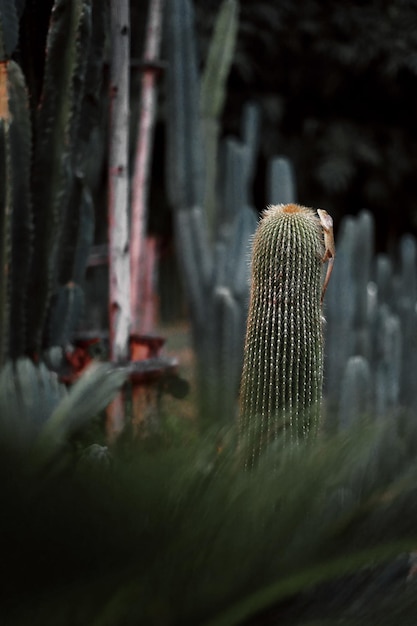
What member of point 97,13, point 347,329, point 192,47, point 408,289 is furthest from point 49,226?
point 408,289

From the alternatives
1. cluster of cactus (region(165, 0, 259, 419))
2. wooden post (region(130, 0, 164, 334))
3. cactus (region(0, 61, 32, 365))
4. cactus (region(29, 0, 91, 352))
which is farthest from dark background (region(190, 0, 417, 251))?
cactus (region(0, 61, 32, 365))

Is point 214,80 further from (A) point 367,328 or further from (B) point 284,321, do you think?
(B) point 284,321

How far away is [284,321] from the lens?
1.54 metres

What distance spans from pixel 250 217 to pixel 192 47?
33.6 inches

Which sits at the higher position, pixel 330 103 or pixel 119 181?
pixel 330 103

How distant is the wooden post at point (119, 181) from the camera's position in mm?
2514

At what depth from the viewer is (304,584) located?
0.68 m

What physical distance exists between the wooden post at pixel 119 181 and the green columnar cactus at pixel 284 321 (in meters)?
0.93

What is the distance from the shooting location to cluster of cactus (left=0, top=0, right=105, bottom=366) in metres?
2.27

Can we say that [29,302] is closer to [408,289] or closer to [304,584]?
[304,584]

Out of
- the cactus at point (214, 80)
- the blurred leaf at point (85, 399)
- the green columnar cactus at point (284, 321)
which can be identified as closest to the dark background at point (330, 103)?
the cactus at point (214, 80)

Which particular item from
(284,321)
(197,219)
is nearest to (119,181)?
(284,321)

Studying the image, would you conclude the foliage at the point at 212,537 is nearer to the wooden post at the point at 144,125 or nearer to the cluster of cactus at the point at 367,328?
the wooden post at the point at 144,125

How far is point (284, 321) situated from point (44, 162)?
3.86 ft
